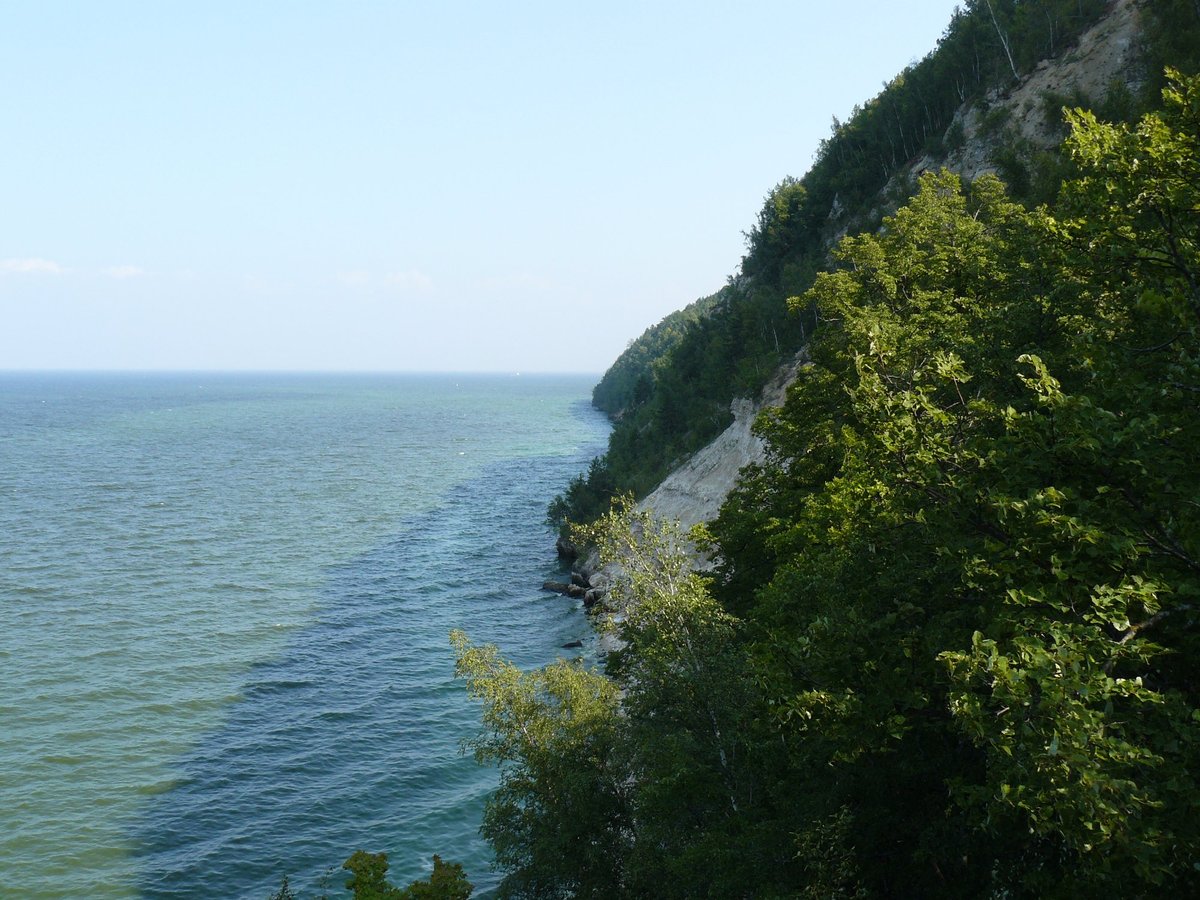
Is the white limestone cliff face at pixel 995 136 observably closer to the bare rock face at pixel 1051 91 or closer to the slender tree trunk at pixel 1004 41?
the bare rock face at pixel 1051 91

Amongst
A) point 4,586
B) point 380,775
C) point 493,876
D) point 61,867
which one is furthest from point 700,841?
point 4,586

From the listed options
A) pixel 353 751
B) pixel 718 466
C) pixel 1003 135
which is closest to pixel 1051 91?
pixel 1003 135

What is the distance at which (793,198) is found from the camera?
3920 inches

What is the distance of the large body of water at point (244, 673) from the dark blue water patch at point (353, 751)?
123mm

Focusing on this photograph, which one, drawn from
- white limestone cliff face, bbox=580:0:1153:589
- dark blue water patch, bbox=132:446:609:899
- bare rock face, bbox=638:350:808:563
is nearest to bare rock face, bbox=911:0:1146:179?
white limestone cliff face, bbox=580:0:1153:589

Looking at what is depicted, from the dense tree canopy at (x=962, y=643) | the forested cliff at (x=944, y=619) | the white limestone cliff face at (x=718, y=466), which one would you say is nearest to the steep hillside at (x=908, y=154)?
the white limestone cliff face at (x=718, y=466)

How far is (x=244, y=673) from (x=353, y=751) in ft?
41.2

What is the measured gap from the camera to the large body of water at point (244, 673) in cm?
3241

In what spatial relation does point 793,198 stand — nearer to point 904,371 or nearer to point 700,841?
point 904,371

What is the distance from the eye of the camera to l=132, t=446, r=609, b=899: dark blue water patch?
1245 inches

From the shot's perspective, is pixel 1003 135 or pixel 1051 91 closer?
pixel 1051 91

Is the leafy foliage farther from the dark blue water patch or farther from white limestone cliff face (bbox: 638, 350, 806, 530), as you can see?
the dark blue water patch

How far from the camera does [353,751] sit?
3972 cm

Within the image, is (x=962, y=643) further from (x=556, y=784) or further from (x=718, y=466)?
(x=718, y=466)
